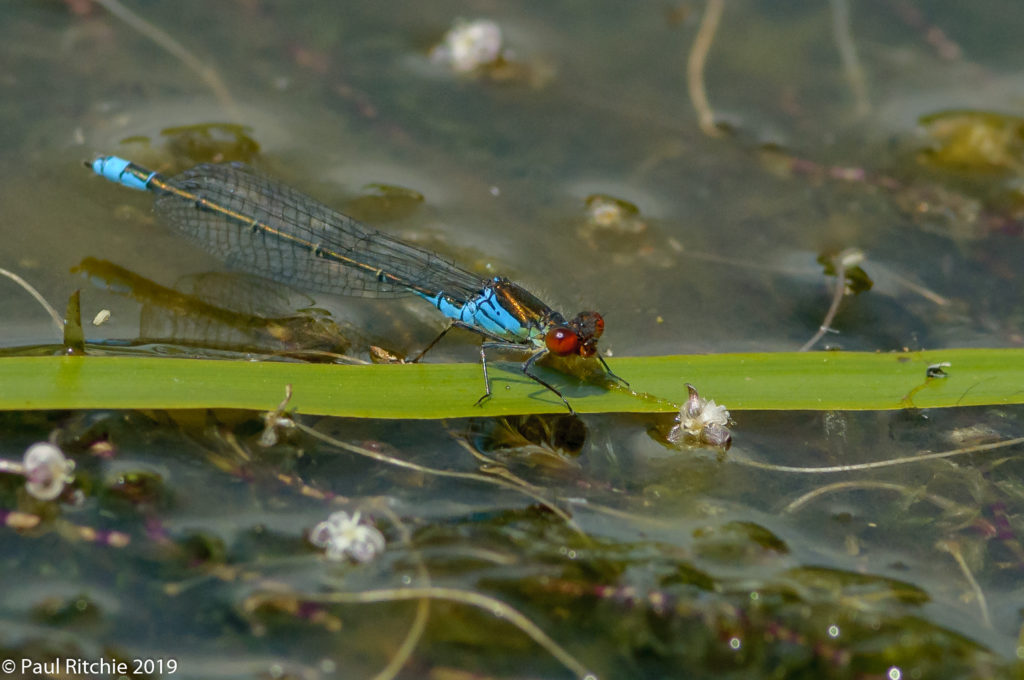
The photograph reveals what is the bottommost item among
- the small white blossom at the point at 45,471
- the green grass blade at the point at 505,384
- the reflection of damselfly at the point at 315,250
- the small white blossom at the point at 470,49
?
the small white blossom at the point at 45,471

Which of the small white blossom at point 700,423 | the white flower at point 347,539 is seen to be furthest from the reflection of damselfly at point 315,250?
the white flower at point 347,539

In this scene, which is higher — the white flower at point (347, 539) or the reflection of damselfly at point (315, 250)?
the reflection of damselfly at point (315, 250)

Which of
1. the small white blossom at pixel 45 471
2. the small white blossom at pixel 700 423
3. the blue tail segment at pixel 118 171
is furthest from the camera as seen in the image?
the blue tail segment at pixel 118 171

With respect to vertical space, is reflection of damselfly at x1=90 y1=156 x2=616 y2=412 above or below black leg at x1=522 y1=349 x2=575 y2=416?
above

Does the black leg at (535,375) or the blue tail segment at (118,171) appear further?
the blue tail segment at (118,171)

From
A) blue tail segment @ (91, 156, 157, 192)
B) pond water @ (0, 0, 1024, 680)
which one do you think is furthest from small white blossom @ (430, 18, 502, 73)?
blue tail segment @ (91, 156, 157, 192)

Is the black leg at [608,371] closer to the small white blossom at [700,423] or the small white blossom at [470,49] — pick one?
the small white blossom at [700,423]

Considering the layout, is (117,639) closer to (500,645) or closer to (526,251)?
(500,645)

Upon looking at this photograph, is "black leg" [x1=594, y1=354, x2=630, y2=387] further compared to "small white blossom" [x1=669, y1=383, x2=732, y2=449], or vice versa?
"black leg" [x1=594, y1=354, x2=630, y2=387]

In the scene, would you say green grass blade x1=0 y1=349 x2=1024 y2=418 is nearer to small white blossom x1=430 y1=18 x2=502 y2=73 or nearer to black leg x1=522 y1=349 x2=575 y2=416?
black leg x1=522 y1=349 x2=575 y2=416
